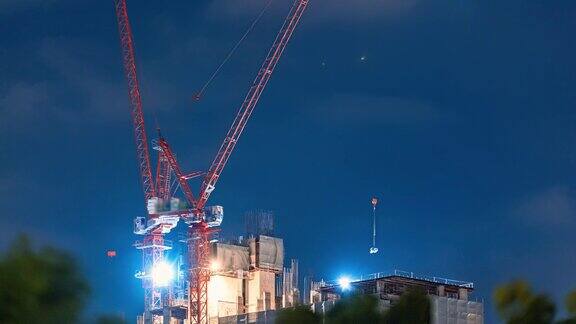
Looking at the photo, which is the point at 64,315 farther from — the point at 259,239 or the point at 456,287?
the point at 259,239

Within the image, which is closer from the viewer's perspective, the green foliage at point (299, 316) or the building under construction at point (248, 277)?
the green foliage at point (299, 316)

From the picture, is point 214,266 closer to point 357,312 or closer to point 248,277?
point 248,277

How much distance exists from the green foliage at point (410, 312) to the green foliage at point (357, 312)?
0.75 m

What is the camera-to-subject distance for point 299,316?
79250mm

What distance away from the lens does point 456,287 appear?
6491 inches

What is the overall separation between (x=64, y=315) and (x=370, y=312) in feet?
85.3

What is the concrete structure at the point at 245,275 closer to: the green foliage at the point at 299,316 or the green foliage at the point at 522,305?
the green foliage at the point at 299,316

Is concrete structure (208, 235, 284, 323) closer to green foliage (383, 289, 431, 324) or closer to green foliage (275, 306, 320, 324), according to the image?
green foliage (275, 306, 320, 324)

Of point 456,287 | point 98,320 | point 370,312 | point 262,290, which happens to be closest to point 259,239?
point 262,290

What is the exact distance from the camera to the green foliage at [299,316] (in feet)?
260

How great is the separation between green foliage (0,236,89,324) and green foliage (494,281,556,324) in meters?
23.8

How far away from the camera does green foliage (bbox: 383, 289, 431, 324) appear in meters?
78.6

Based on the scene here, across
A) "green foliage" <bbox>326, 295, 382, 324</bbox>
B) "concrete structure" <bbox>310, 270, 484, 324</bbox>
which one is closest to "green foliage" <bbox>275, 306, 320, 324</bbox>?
"green foliage" <bbox>326, 295, 382, 324</bbox>

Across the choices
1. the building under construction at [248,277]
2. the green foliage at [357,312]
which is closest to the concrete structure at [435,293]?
the building under construction at [248,277]
